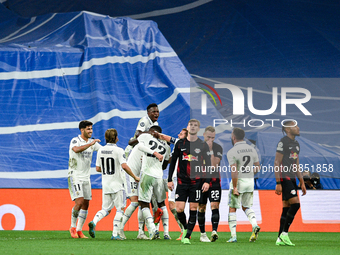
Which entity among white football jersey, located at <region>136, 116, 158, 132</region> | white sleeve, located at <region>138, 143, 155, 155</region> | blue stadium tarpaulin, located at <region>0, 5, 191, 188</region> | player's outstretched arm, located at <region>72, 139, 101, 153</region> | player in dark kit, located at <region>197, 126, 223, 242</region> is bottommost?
player in dark kit, located at <region>197, 126, 223, 242</region>

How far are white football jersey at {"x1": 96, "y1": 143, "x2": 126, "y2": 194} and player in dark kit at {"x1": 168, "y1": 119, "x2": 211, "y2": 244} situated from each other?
136cm

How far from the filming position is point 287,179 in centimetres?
778

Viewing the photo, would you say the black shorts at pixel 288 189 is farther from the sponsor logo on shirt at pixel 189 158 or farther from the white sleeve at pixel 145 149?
the white sleeve at pixel 145 149

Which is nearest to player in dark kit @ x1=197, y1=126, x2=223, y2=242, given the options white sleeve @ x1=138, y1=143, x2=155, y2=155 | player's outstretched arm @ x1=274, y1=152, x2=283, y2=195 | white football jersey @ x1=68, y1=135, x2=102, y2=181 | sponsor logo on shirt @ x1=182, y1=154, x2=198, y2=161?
sponsor logo on shirt @ x1=182, y1=154, x2=198, y2=161

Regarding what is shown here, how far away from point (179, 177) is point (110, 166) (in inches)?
62.6

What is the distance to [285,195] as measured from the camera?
25.7 ft

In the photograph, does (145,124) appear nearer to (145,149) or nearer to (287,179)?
(145,149)

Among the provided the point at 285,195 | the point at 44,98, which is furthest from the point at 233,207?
the point at 44,98

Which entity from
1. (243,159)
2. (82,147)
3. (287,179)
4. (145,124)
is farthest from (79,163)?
(287,179)

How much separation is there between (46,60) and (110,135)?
32.1 feet

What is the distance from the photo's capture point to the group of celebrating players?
7.98 m

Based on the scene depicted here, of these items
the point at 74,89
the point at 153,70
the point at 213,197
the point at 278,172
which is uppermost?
the point at 153,70

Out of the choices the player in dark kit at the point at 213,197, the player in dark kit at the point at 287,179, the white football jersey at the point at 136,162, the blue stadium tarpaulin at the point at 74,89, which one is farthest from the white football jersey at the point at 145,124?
the blue stadium tarpaulin at the point at 74,89

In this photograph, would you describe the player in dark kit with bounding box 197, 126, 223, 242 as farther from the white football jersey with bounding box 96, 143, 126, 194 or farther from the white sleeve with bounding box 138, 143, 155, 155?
the white football jersey with bounding box 96, 143, 126, 194
